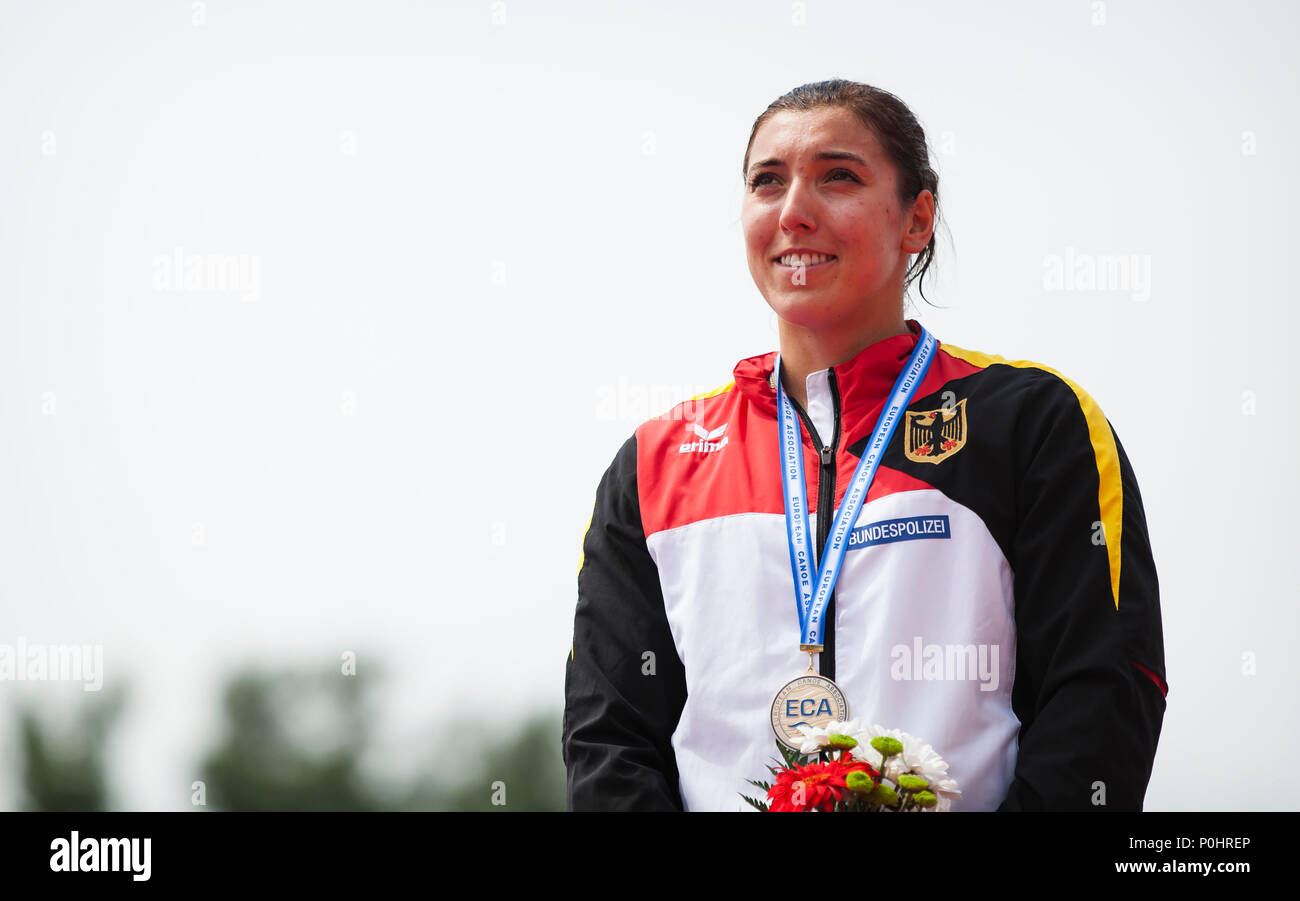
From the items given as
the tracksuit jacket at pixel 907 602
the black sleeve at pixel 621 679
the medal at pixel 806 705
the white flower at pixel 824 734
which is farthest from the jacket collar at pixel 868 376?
the white flower at pixel 824 734

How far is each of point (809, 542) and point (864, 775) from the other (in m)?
0.63

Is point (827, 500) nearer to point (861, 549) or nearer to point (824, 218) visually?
point (861, 549)

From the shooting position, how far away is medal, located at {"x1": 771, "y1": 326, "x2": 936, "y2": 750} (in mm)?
2668

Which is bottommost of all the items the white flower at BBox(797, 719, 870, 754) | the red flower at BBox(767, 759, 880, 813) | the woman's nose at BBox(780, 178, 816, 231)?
the red flower at BBox(767, 759, 880, 813)

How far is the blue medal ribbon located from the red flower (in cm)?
38

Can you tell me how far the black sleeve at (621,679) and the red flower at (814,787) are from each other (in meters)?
0.39

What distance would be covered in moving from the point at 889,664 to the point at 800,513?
0.39 metres

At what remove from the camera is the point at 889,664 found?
2.67 meters

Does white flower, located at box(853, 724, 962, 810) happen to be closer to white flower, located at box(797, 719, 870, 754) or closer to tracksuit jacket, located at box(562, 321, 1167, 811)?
white flower, located at box(797, 719, 870, 754)

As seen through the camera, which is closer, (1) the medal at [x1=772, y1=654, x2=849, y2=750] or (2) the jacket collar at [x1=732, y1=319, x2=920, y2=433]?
(1) the medal at [x1=772, y1=654, x2=849, y2=750]

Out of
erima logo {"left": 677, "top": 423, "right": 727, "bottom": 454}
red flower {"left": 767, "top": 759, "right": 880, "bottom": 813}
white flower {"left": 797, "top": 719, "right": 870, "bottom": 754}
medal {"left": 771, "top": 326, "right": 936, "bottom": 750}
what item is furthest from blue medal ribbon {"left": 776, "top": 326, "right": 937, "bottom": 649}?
red flower {"left": 767, "top": 759, "right": 880, "bottom": 813}

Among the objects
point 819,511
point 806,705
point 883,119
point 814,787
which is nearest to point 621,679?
point 806,705

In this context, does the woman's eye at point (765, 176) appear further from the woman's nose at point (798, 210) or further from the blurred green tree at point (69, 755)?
the blurred green tree at point (69, 755)
